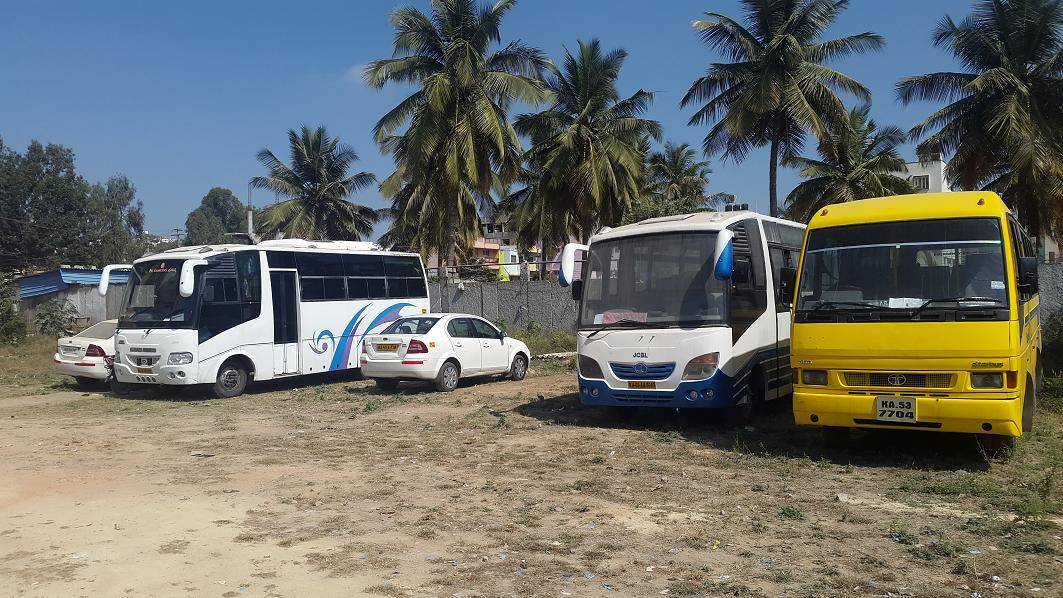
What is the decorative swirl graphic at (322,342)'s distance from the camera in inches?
733

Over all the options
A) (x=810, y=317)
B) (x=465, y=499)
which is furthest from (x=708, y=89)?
(x=465, y=499)

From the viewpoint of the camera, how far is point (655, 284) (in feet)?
37.8

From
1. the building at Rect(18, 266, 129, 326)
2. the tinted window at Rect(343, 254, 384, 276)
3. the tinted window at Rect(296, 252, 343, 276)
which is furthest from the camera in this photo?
the building at Rect(18, 266, 129, 326)

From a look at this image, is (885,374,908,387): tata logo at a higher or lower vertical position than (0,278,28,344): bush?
lower

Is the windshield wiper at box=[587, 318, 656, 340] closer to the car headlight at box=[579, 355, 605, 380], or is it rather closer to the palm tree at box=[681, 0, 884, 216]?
the car headlight at box=[579, 355, 605, 380]

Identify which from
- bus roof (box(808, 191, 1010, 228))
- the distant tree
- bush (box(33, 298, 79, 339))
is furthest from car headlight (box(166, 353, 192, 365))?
the distant tree

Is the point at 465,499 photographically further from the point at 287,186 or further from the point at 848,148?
the point at 287,186

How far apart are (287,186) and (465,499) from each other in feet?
128

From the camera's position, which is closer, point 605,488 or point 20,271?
point 605,488

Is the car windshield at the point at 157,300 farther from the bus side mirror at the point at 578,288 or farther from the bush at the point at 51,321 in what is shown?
the bush at the point at 51,321

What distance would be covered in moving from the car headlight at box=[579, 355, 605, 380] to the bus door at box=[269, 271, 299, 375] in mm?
8352

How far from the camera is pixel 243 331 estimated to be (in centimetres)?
1712

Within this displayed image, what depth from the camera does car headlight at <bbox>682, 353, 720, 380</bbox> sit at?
35.9 feet

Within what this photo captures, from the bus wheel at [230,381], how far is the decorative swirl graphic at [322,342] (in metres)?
1.65
